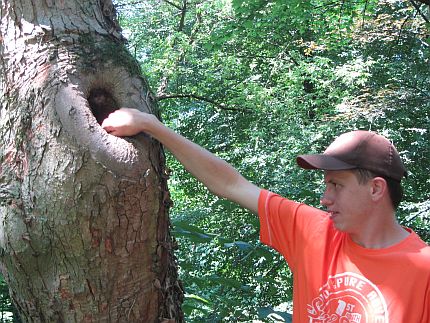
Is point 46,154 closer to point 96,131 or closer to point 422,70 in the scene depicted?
point 96,131

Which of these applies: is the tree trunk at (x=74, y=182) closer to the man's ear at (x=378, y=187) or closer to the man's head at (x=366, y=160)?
the man's head at (x=366, y=160)

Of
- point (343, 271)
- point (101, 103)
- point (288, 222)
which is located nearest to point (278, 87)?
point (288, 222)

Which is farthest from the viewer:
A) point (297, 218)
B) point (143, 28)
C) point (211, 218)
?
point (143, 28)

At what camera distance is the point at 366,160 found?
1806mm

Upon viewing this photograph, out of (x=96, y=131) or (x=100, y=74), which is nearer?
(x=96, y=131)

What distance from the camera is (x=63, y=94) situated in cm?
178

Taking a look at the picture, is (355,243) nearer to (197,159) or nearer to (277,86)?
(197,159)

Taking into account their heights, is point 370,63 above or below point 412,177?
above

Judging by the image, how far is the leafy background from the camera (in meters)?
6.42

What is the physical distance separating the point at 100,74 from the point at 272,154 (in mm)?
7144

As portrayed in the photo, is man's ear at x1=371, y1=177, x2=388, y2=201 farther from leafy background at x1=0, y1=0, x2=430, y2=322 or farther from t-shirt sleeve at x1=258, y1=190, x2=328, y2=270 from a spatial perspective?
leafy background at x1=0, y1=0, x2=430, y2=322

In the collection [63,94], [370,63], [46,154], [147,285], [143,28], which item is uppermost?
[143,28]

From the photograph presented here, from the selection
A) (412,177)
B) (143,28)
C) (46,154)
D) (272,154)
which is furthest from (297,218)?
(143,28)

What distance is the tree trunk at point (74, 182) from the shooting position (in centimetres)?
171
